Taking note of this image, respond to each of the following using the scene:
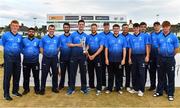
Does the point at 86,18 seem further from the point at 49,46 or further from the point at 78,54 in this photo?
the point at 49,46

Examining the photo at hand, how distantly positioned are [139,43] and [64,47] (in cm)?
208

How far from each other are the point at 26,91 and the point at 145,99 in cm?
323

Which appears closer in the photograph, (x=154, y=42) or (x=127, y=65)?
(x=154, y=42)

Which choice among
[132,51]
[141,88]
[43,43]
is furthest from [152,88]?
[43,43]

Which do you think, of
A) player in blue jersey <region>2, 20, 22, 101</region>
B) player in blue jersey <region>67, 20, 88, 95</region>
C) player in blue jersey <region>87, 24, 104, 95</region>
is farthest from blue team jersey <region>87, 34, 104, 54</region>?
player in blue jersey <region>2, 20, 22, 101</region>

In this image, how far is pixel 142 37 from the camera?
29.5 feet

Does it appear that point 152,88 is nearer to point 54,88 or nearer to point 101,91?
point 101,91

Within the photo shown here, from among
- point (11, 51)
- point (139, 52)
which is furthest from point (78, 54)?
point (11, 51)

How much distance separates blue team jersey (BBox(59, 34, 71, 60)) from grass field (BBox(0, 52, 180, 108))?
103 cm

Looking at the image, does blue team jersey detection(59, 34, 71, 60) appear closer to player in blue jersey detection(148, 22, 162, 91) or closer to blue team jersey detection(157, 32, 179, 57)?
player in blue jersey detection(148, 22, 162, 91)

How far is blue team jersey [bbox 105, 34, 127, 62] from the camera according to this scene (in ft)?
29.9

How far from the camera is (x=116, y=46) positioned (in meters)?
9.13

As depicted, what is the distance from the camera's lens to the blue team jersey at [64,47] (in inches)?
371

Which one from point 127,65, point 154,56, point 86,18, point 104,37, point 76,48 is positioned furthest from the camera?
point 86,18
